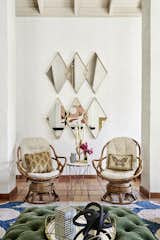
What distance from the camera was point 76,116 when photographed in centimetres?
635

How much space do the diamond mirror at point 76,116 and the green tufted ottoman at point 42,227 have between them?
3.69 m

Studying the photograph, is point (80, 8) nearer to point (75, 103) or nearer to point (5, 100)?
point (75, 103)

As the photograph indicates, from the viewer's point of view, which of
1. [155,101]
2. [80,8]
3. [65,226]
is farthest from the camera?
[80,8]

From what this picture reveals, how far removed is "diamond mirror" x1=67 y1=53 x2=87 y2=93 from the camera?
6344 millimetres

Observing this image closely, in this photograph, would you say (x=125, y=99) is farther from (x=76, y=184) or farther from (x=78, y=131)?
(x=76, y=184)

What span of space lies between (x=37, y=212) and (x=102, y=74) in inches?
165

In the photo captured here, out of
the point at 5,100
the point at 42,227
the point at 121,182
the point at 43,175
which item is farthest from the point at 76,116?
the point at 42,227

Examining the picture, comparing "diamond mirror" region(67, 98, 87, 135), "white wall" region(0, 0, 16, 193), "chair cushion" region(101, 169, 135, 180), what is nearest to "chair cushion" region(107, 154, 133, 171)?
"chair cushion" region(101, 169, 135, 180)

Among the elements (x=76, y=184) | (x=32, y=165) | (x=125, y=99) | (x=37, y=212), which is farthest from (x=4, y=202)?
(x=125, y=99)

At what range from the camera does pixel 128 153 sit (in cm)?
516

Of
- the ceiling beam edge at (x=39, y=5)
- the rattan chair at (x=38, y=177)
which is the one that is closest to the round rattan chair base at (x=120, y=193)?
the rattan chair at (x=38, y=177)

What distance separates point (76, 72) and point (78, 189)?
2.48m

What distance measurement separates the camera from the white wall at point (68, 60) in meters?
6.32

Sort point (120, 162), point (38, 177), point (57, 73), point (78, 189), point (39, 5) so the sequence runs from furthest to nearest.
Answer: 1. point (57, 73)
2. point (39, 5)
3. point (78, 189)
4. point (120, 162)
5. point (38, 177)
